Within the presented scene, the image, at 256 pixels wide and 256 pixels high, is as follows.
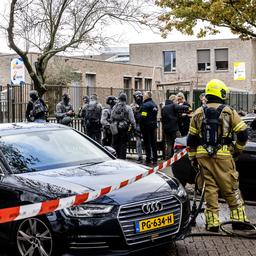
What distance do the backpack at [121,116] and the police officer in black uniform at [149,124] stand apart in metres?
0.50

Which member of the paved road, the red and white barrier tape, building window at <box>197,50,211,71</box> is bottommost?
the paved road

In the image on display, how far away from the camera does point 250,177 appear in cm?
801

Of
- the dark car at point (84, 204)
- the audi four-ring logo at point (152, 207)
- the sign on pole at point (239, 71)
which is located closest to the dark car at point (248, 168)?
the dark car at point (84, 204)

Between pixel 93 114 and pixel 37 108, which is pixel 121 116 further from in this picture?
pixel 37 108

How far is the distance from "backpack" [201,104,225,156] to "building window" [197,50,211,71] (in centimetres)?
4405

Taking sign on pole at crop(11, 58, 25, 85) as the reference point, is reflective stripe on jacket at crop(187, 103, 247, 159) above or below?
below

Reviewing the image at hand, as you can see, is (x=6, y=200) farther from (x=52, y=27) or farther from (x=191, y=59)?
(x=191, y=59)

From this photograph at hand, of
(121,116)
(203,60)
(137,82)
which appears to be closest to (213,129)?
(121,116)

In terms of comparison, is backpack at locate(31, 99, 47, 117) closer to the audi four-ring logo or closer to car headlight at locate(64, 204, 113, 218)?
the audi four-ring logo

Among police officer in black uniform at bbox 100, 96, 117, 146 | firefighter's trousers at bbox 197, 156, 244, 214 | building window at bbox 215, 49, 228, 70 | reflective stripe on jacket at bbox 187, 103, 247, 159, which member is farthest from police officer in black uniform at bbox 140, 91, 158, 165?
building window at bbox 215, 49, 228, 70

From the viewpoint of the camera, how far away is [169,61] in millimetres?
52094

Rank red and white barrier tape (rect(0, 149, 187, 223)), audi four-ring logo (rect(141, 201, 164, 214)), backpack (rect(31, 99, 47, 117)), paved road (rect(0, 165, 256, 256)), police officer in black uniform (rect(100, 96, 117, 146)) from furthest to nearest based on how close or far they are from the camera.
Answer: police officer in black uniform (rect(100, 96, 117, 146))
backpack (rect(31, 99, 47, 117))
paved road (rect(0, 165, 256, 256))
audi four-ring logo (rect(141, 201, 164, 214))
red and white barrier tape (rect(0, 149, 187, 223))

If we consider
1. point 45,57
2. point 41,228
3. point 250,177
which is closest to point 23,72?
point 45,57

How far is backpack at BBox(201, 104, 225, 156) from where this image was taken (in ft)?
20.8
